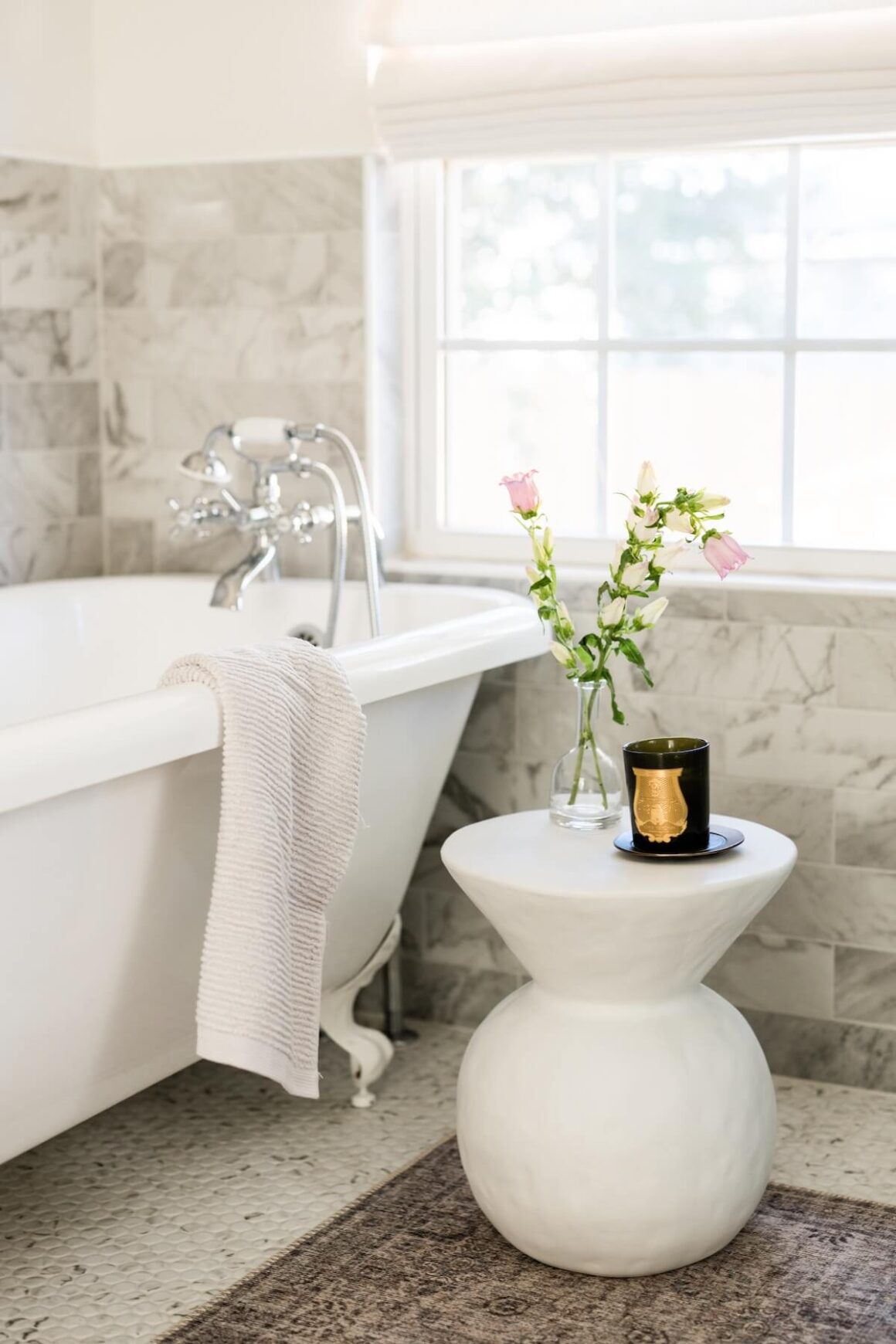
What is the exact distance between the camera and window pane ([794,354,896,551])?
8.95ft

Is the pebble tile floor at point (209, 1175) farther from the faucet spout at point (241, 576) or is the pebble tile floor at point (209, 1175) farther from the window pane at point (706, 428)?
the window pane at point (706, 428)

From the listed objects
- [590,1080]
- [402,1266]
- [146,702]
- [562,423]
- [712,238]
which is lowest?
[402,1266]

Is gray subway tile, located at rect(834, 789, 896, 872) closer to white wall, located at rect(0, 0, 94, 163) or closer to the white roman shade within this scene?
the white roman shade

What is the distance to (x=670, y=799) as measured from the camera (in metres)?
2.04

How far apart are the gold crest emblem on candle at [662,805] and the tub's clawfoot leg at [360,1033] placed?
2.46 feet

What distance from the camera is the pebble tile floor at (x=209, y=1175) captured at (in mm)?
2070

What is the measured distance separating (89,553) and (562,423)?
1.01 m

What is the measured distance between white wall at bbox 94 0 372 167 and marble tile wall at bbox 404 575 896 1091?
3.28 feet

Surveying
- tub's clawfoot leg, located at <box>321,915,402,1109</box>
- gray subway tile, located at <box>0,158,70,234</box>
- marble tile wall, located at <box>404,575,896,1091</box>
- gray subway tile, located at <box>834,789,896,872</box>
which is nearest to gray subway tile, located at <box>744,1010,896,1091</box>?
marble tile wall, located at <box>404,575,896,1091</box>

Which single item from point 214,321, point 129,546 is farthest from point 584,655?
point 129,546

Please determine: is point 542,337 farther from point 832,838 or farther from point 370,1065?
point 370,1065

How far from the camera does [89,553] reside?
3.31m

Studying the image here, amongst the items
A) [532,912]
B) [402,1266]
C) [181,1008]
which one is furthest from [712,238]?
[402,1266]

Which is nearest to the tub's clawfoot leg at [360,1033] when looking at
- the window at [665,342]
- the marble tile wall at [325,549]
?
the marble tile wall at [325,549]
